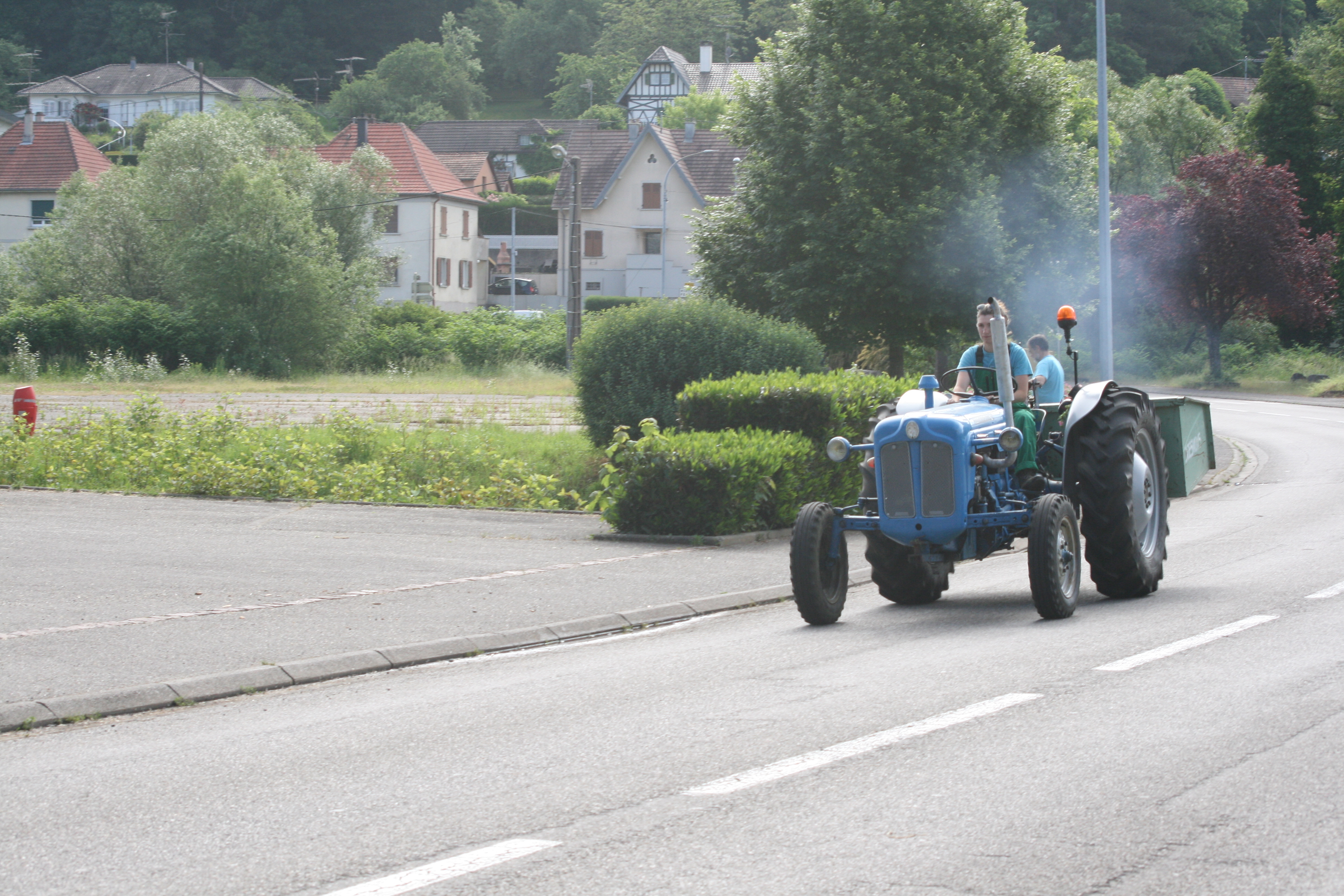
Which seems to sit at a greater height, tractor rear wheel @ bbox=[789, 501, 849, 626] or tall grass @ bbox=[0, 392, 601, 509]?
tall grass @ bbox=[0, 392, 601, 509]

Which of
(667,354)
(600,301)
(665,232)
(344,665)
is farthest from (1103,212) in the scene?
(600,301)

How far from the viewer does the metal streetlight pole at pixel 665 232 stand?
79.8 m

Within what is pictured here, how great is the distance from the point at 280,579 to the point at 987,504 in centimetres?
549

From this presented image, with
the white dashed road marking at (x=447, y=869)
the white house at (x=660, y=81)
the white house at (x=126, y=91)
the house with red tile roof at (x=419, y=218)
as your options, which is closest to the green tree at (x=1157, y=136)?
the house with red tile roof at (x=419, y=218)

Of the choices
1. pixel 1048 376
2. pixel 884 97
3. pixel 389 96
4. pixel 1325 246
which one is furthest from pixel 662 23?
pixel 1048 376

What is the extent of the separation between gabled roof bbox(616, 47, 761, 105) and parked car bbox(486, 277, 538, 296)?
27.4 m

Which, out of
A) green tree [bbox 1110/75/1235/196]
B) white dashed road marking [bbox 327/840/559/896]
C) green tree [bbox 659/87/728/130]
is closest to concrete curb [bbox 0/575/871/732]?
white dashed road marking [bbox 327/840/559/896]

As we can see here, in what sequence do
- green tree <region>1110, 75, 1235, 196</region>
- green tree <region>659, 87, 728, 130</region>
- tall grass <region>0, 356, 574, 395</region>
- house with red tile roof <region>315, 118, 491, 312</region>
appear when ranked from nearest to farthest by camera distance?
tall grass <region>0, 356, 574, 395</region> < green tree <region>1110, 75, 1235, 196</region> < house with red tile roof <region>315, 118, 491, 312</region> < green tree <region>659, 87, 728, 130</region>

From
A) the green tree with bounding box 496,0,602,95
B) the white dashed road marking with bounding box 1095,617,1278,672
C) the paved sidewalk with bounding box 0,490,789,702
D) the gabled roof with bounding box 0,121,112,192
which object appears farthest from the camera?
the green tree with bounding box 496,0,602,95

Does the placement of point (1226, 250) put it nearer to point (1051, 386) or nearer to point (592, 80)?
point (1051, 386)

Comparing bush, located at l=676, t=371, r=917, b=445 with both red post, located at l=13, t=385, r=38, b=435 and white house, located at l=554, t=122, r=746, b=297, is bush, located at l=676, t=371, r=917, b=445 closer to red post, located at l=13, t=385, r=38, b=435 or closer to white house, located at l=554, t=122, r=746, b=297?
red post, located at l=13, t=385, r=38, b=435

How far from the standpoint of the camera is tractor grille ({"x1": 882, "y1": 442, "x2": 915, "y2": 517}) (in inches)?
381

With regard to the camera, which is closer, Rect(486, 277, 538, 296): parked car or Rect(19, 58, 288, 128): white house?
Rect(486, 277, 538, 296): parked car

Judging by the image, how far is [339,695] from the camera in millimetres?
7914
